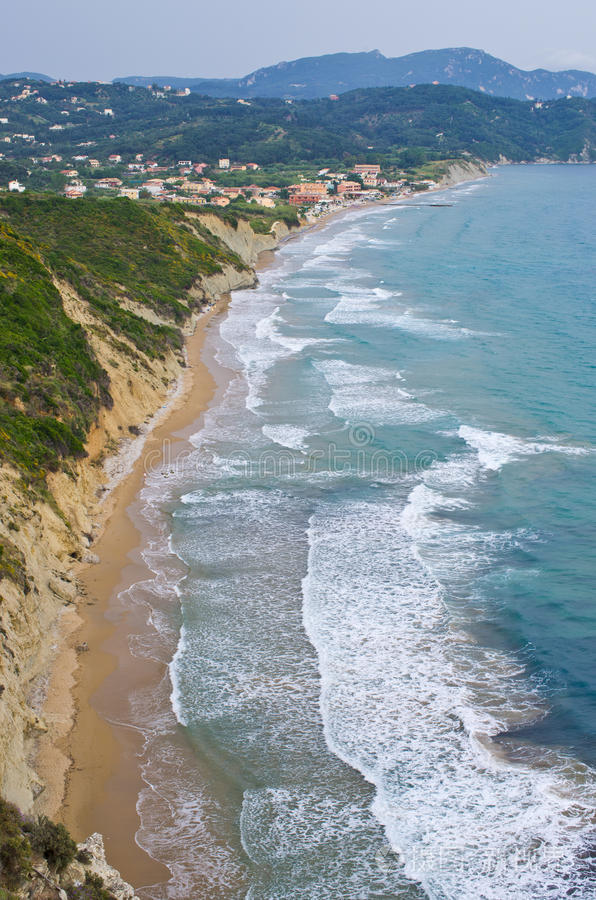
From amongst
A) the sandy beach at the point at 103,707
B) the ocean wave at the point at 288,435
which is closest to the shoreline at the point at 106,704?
the sandy beach at the point at 103,707

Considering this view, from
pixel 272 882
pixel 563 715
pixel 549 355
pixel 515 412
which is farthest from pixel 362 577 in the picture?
pixel 549 355

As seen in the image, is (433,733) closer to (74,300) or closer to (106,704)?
(106,704)

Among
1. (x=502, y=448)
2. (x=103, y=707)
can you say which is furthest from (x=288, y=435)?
(x=103, y=707)

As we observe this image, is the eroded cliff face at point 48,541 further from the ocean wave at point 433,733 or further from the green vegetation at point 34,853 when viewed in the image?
the ocean wave at point 433,733

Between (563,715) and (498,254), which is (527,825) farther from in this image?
(498,254)

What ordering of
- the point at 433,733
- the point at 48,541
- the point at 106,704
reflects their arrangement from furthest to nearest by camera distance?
1. the point at 48,541
2. the point at 106,704
3. the point at 433,733
